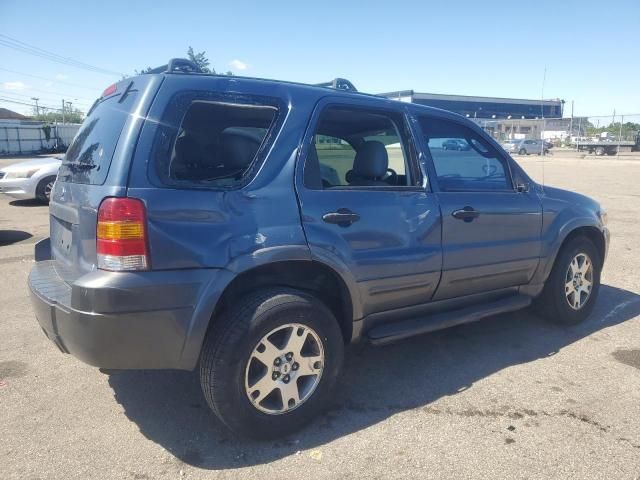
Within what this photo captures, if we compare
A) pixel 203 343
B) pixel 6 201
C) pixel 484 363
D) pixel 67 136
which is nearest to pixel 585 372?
pixel 484 363

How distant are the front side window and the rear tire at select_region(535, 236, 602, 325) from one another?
1790 mm

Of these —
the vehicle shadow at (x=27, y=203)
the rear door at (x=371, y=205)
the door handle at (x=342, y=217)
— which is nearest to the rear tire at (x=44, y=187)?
the vehicle shadow at (x=27, y=203)

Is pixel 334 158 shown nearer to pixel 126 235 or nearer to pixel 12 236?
pixel 126 235

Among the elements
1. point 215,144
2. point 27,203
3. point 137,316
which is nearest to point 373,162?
point 215,144

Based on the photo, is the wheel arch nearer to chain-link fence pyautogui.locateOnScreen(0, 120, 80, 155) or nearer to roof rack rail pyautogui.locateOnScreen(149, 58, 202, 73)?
roof rack rail pyautogui.locateOnScreen(149, 58, 202, 73)

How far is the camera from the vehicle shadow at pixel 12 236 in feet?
25.0

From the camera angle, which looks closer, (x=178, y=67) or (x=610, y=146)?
(x=178, y=67)

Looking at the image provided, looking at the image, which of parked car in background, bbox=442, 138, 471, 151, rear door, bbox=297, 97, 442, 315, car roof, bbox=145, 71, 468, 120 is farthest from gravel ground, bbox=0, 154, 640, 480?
car roof, bbox=145, 71, 468, 120

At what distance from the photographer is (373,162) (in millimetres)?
3457

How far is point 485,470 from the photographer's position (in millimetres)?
2498

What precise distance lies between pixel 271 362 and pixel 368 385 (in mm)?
951

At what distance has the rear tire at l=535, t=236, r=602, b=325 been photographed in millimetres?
4281

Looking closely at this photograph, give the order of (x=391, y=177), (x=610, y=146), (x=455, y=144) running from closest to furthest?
(x=391, y=177) < (x=455, y=144) < (x=610, y=146)

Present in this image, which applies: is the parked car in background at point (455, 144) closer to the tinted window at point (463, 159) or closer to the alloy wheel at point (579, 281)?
the tinted window at point (463, 159)
